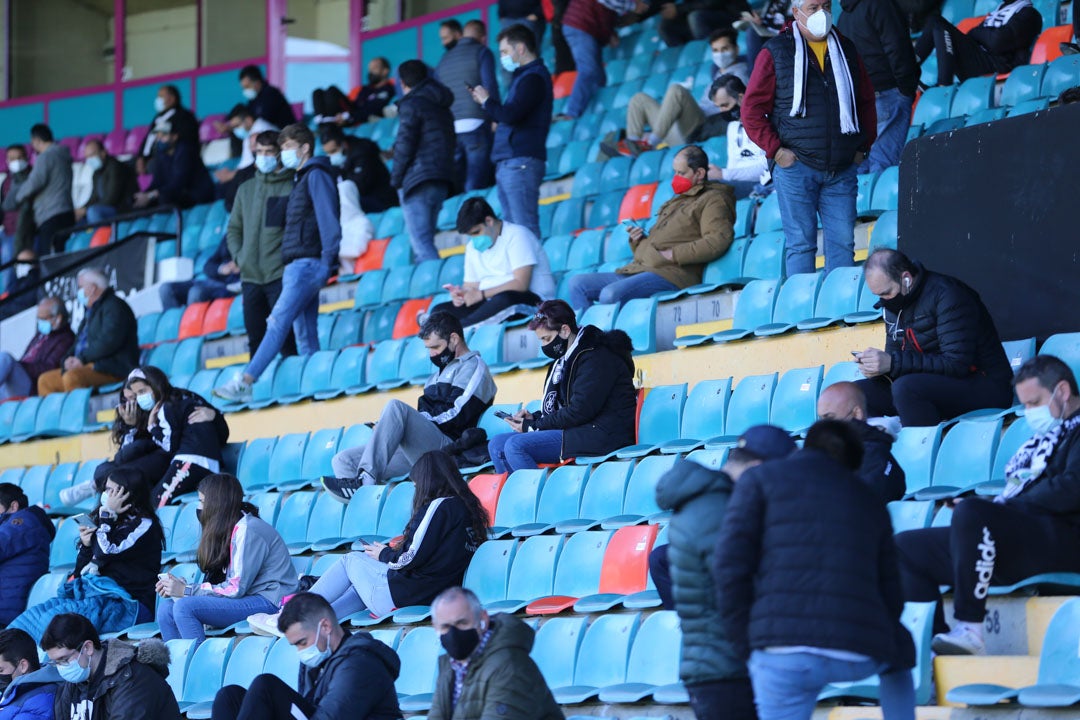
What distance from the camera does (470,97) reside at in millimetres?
11336

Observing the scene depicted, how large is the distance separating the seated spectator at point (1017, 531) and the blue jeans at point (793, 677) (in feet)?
2.92

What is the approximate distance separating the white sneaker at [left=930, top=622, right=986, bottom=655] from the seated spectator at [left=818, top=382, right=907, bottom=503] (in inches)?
21.8

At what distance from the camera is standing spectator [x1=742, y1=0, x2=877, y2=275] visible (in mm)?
7445

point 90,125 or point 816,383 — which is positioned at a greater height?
point 90,125

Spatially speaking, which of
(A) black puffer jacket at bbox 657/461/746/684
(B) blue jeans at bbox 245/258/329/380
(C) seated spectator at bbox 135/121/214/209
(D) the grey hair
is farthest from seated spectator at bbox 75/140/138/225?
(A) black puffer jacket at bbox 657/461/746/684

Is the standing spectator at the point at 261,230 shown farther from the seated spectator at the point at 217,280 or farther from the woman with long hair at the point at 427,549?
the woman with long hair at the point at 427,549

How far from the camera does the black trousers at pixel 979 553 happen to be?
466cm

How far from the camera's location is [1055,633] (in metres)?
4.45

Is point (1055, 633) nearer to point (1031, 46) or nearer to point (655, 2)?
point (1031, 46)

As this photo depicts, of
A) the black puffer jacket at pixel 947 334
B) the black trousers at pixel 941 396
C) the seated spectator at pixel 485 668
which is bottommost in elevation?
the seated spectator at pixel 485 668

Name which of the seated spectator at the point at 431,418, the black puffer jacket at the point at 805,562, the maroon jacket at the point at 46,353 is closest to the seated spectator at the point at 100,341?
the maroon jacket at the point at 46,353

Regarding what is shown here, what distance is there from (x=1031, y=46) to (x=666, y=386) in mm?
3806

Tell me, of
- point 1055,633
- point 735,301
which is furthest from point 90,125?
point 1055,633

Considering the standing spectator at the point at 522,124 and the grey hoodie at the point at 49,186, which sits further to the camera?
the grey hoodie at the point at 49,186
